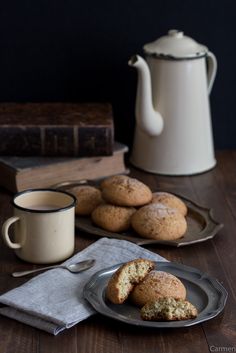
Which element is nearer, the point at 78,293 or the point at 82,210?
the point at 78,293

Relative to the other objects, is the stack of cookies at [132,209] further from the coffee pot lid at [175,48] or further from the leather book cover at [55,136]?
the coffee pot lid at [175,48]

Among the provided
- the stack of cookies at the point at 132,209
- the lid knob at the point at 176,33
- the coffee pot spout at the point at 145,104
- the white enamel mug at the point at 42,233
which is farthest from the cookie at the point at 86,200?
the lid knob at the point at 176,33

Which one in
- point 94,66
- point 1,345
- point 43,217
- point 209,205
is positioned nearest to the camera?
point 1,345

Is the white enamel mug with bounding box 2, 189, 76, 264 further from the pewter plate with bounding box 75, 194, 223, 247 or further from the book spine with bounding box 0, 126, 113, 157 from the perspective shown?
the book spine with bounding box 0, 126, 113, 157

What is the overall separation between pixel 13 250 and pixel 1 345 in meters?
0.25

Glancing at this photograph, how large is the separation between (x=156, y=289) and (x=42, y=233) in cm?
20

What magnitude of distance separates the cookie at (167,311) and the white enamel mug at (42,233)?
0.20 meters

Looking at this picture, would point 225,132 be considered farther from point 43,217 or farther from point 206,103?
point 43,217

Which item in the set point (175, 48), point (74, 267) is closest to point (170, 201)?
point (74, 267)

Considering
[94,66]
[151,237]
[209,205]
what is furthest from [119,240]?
[94,66]

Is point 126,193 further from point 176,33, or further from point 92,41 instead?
point 92,41

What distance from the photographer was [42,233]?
1.03 meters

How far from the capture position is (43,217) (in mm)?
1025

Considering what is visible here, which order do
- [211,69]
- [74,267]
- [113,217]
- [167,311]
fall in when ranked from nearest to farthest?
[167,311], [74,267], [113,217], [211,69]
